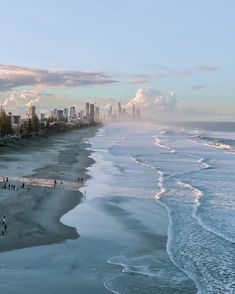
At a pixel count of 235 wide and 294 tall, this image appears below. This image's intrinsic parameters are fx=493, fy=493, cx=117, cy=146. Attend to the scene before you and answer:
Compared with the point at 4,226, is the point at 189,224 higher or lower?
lower

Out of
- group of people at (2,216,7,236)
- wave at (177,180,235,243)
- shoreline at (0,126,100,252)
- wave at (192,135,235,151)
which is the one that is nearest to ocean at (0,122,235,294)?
wave at (177,180,235,243)

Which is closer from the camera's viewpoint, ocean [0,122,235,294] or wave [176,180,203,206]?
ocean [0,122,235,294]

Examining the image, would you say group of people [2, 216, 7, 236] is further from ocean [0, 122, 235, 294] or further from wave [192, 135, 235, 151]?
wave [192, 135, 235, 151]

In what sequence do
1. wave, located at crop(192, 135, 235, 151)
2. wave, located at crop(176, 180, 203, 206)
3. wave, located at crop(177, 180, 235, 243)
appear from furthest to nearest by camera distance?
wave, located at crop(192, 135, 235, 151)
wave, located at crop(176, 180, 203, 206)
wave, located at crop(177, 180, 235, 243)

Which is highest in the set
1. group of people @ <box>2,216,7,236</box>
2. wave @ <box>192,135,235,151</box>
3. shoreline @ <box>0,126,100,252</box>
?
group of people @ <box>2,216,7,236</box>

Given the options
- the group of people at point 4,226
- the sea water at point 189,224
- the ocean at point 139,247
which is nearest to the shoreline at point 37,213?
the group of people at point 4,226

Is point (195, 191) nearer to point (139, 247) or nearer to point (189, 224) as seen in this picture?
point (189, 224)

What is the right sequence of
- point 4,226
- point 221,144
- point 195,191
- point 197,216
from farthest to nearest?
point 221,144
point 195,191
point 197,216
point 4,226

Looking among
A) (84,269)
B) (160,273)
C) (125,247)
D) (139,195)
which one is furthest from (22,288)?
(139,195)

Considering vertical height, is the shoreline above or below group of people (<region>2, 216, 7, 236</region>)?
below

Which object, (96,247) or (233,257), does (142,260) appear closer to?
(96,247)

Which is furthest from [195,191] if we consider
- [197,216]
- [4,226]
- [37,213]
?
[4,226]
